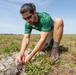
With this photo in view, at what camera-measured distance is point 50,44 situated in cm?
763

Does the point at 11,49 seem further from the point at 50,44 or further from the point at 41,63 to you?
the point at 41,63

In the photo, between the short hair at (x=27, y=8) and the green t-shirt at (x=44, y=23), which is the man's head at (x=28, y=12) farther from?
the green t-shirt at (x=44, y=23)

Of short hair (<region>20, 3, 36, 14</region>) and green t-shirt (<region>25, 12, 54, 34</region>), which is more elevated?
short hair (<region>20, 3, 36, 14</region>)

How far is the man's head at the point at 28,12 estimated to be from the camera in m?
5.86

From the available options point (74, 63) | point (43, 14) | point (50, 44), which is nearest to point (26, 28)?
point (43, 14)

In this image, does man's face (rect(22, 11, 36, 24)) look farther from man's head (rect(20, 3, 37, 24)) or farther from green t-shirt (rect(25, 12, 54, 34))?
green t-shirt (rect(25, 12, 54, 34))

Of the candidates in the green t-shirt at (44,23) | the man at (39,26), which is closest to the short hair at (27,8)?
the man at (39,26)

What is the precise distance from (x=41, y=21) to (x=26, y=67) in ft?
4.56

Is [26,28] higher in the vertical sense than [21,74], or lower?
higher

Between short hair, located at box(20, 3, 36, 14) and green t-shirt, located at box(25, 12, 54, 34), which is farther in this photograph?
green t-shirt, located at box(25, 12, 54, 34)

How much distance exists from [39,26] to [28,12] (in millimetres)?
745

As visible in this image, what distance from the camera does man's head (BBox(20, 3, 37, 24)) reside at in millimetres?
5855

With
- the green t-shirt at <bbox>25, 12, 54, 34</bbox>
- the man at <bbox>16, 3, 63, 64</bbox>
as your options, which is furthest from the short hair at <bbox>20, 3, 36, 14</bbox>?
the green t-shirt at <bbox>25, 12, 54, 34</bbox>

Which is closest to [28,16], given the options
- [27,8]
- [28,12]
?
[28,12]
